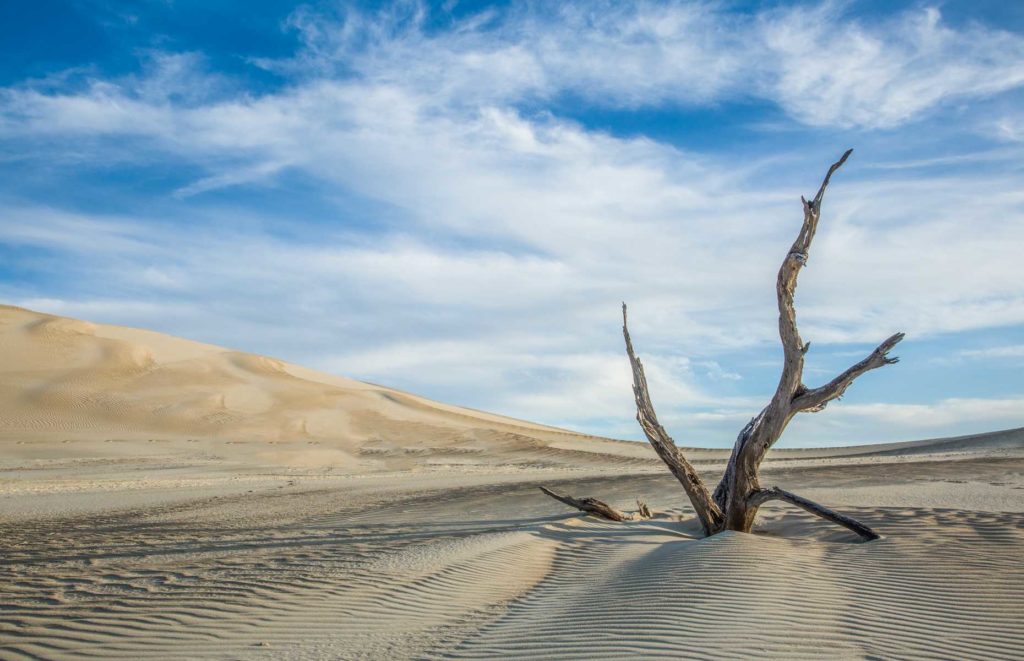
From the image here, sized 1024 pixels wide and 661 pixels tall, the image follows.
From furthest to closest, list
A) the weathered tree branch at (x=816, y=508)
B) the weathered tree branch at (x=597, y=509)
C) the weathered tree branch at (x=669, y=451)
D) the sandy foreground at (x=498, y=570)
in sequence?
the weathered tree branch at (x=597, y=509) < the weathered tree branch at (x=669, y=451) < the weathered tree branch at (x=816, y=508) < the sandy foreground at (x=498, y=570)

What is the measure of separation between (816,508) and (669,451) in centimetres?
193

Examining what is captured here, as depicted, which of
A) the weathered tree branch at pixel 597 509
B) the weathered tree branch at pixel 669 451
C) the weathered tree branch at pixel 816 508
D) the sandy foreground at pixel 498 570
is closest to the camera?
the sandy foreground at pixel 498 570

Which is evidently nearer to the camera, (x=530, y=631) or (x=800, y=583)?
(x=530, y=631)

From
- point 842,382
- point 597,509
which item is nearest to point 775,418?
point 842,382

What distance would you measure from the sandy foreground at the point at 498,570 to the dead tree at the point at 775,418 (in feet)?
1.88

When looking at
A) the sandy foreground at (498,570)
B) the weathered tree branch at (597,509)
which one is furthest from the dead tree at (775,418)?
the weathered tree branch at (597,509)

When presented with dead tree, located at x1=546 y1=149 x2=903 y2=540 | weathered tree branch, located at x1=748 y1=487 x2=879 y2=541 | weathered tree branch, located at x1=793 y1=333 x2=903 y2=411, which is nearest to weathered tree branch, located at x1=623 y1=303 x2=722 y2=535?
dead tree, located at x1=546 y1=149 x2=903 y2=540

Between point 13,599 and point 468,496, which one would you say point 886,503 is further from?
point 13,599

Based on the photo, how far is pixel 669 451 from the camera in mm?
11023

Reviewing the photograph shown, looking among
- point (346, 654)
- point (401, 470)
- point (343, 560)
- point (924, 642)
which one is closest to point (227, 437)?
point (401, 470)

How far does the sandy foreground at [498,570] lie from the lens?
21.1 feet

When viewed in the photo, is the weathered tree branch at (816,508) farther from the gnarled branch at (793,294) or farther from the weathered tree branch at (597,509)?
the weathered tree branch at (597,509)

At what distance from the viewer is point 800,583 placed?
7461 mm

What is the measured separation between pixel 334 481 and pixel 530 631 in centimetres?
1790
